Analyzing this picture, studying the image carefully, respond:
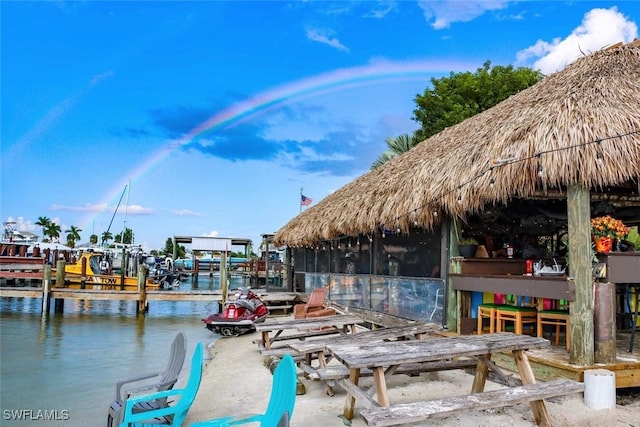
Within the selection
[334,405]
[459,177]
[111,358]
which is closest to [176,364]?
[334,405]

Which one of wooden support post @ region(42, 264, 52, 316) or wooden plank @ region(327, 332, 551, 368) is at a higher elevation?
wooden plank @ region(327, 332, 551, 368)

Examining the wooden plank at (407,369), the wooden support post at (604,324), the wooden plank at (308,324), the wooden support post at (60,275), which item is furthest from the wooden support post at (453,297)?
the wooden support post at (60,275)

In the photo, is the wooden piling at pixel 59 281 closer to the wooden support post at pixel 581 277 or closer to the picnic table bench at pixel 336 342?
the picnic table bench at pixel 336 342

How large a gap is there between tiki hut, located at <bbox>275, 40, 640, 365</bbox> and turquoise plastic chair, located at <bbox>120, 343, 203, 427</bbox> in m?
3.82

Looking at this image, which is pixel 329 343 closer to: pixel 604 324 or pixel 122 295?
pixel 604 324

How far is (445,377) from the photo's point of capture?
621 centimetres

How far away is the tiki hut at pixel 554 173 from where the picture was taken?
502 cm

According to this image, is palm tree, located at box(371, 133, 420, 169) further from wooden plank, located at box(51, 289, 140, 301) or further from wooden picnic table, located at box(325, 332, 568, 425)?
wooden picnic table, located at box(325, 332, 568, 425)

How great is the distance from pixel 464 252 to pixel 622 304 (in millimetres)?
2657

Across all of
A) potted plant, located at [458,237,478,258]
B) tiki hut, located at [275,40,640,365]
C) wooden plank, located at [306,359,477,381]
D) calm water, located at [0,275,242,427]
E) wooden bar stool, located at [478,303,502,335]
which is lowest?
calm water, located at [0,275,242,427]

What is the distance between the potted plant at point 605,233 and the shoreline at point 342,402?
64.3 inches

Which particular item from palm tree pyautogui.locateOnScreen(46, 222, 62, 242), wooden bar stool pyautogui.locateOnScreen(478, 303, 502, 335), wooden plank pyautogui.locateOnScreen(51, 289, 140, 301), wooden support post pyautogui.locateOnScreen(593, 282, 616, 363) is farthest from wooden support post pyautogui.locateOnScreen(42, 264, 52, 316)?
palm tree pyautogui.locateOnScreen(46, 222, 62, 242)

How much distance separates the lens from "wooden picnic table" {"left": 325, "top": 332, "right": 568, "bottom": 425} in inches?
146

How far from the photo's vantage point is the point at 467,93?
62.1 ft
